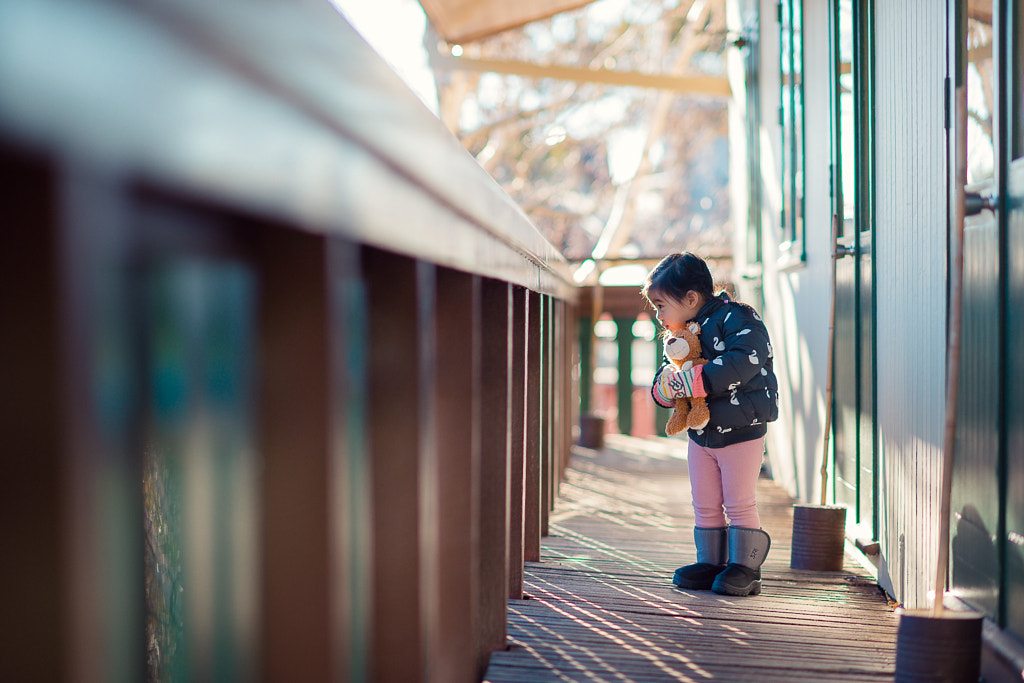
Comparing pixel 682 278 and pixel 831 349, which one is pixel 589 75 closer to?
pixel 831 349

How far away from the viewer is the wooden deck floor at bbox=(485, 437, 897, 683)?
202cm

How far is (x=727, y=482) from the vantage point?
286cm

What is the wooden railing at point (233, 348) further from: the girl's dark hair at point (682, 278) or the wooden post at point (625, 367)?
the wooden post at point (625, 367)

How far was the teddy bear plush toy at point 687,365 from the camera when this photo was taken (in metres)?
2.83

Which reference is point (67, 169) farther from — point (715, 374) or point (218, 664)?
point (715, 374)

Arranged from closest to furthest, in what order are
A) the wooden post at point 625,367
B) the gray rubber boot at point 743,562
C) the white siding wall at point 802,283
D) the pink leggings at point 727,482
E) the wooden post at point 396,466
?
the wooden post at point 396,466 < the gray rubber boot at point 743,562 < the pink leggings at point 727,482 < the white siding wall at point 802,283 < the wooden post at point 625,367

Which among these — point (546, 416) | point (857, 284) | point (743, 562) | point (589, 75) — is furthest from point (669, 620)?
point (589, 75)

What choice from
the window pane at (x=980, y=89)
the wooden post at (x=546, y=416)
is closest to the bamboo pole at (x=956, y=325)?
the window pane at (x=980, y=89)

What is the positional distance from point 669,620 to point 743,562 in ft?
1.45

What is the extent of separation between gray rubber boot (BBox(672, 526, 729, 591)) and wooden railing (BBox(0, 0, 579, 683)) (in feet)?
3.31

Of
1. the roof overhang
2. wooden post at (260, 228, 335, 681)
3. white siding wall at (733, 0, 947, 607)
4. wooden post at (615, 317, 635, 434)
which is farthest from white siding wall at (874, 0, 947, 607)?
wooden post at (615, 317, 635, 434)

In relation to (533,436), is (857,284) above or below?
above

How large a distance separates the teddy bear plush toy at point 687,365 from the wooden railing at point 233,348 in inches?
40.6

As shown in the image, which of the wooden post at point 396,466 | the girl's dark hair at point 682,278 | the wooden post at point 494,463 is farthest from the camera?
the girl's dark hair at point 682,278
